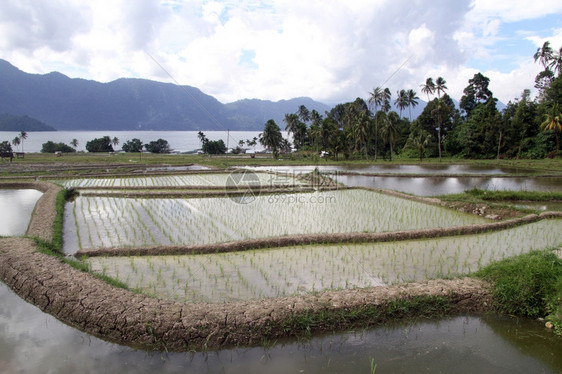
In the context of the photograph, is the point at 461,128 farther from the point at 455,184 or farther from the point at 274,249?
the point at 274,249

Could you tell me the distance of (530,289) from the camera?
4.49 meters

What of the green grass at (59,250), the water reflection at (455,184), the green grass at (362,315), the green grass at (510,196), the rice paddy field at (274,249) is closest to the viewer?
the green grass at (362,315)

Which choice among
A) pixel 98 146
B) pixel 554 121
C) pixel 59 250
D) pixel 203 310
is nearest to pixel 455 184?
pixel 203 310

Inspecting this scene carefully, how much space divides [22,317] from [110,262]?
5.90 feet

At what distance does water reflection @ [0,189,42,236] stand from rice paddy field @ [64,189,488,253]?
1047mm

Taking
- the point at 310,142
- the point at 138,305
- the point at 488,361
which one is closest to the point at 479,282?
the point at 488,361

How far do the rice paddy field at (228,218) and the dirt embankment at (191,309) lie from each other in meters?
2.35

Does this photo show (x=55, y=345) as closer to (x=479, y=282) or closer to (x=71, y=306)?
(x=71, y=306)

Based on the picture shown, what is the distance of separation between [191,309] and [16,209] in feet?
33.6

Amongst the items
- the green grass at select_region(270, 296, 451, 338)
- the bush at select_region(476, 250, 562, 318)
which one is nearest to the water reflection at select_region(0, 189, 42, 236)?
the green grass at select_region(270, 296, 451, 338)

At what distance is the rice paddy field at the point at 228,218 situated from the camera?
7.88 metres

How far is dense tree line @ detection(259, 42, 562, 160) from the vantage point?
31.7m

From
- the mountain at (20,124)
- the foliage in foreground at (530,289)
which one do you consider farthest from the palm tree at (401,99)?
the mountain at (20,124)

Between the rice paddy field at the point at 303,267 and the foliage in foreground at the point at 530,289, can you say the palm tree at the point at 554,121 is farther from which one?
the foliage in foreground at the point at 530,289
